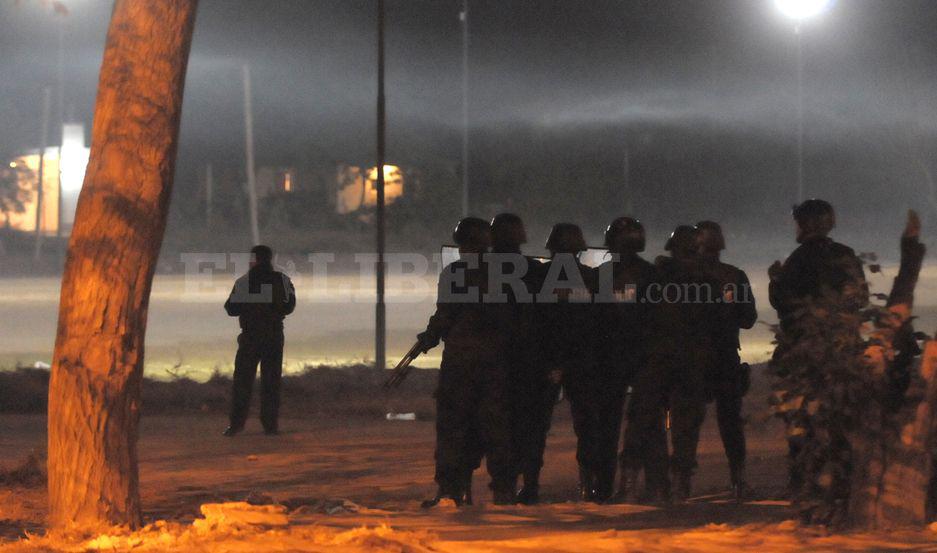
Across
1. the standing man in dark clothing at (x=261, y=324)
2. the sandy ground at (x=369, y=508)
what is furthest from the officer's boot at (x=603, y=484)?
the standing man in dark clothing at (x=261, y=324)

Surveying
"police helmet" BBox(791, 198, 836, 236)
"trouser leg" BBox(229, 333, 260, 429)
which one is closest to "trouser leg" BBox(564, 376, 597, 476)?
→ "police helmet" BBox(791, 198, 836, 236)

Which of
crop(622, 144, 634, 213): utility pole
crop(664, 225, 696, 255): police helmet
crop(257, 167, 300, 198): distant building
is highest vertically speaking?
crop(257, 167, 300, 198): distant building

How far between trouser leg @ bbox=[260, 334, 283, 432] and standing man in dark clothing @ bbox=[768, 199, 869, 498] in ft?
19.3

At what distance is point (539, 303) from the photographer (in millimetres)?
8852

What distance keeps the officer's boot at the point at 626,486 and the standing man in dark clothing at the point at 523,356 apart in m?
0.53

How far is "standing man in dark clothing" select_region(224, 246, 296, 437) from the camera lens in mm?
13141

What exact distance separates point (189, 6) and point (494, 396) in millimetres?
2897

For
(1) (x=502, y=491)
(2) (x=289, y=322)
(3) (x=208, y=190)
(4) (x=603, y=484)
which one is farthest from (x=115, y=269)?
(3) (x=208, y=190)

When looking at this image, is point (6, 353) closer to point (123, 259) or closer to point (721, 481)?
point (721, 481)

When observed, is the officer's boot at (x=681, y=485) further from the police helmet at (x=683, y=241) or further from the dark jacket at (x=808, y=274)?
the police helmet at (x=683, y=241)

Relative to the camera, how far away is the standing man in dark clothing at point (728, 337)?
8.98 meters

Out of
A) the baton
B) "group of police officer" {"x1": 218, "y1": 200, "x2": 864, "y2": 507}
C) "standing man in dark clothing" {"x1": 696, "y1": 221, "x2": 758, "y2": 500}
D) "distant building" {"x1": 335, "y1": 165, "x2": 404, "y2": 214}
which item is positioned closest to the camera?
"group of police officer" {"x1": 218, "y1": 200, "x2": 864, "y2": 507}

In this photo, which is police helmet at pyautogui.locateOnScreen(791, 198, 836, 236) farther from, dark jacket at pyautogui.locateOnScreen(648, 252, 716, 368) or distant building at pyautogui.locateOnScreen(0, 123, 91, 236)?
distant building at pyautogui.locateOnScreen(0, 123, 91, 236)

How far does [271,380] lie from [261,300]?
780mm
